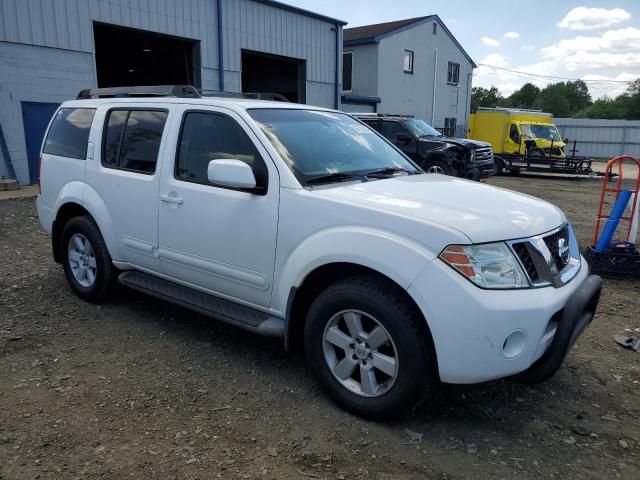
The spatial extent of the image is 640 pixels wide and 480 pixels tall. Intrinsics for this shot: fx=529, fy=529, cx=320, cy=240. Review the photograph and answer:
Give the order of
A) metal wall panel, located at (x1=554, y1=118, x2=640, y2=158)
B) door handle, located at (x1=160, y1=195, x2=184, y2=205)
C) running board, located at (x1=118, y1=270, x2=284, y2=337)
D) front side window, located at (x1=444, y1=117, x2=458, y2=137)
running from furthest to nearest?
front side window, located at (x1=444, y1=117, x2=458, y2=137) < metal wall panel, located at (x1=554, y1=118, x2=640, y2=158) < door handle, located at (x1=160, y1=195, x2=184, y2=205) < running board, located at (x1=118, y1=270, x2=284, y2=337)

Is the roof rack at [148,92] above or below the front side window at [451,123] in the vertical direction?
above

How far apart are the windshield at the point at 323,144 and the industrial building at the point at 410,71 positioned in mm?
19388

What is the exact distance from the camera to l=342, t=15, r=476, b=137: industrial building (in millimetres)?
27000

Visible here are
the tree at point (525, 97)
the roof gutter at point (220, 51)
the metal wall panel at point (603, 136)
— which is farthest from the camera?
the tree at point (525, 97)

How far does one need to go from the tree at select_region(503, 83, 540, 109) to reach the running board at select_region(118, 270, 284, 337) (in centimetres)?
10113

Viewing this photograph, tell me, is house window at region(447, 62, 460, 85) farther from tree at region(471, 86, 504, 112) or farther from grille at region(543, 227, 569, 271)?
tree at region(471, 86, 504, 112)

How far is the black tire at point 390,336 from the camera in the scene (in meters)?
2.84

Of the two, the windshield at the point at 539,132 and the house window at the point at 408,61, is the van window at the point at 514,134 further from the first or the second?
the house window at the point at 408,61

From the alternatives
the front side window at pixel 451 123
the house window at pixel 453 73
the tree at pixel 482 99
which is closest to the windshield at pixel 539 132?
the front side window at pixel 451 123

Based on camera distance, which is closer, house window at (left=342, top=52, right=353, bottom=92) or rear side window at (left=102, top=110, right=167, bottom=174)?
rear side window at (left=102, top=110, right=167, bottom=174)

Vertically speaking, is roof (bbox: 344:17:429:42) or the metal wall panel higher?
roof (bbox: 344:17:429:42)

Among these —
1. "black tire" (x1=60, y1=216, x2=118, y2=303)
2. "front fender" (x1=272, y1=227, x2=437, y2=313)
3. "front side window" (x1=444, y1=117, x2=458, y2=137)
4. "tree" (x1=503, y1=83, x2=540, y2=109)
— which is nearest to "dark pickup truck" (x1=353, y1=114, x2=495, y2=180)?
"black tire" (x1=60, y1=216, x2=118, y2=303)

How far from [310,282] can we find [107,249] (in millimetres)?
2310

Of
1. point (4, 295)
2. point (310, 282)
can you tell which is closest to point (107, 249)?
point (4, 295)
